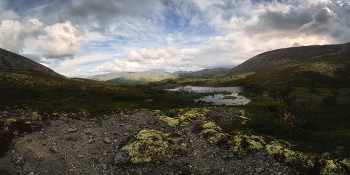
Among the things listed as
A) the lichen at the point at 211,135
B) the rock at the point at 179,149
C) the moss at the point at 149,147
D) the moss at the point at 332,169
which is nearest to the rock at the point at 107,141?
the moss at the point at 149,147

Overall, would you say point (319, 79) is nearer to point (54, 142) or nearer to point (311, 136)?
point (311, 136)

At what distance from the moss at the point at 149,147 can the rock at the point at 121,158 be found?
14.5 inches

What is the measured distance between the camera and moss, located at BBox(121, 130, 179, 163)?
11945mm

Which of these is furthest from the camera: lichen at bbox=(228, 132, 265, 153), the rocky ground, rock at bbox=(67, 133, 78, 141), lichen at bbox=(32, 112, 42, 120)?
lichen at bbox=(32, 112, 42, 120)

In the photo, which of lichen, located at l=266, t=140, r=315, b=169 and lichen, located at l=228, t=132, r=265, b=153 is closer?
lichen, located at l=266, t=140, r=315, b=169

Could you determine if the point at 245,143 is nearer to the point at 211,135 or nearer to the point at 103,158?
the point at 211,135

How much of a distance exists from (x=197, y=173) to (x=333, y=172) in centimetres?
896

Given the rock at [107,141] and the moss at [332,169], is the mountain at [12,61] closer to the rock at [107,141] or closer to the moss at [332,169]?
the rock at [107,141]

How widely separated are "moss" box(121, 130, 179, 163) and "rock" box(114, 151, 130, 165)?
37 centimetres

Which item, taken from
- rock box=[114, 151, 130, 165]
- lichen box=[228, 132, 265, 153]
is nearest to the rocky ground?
rock box=[114, 151, 130, 165]

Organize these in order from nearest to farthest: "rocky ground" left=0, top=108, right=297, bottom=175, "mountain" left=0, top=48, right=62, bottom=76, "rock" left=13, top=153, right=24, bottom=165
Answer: "rock" left=13, top=153, right=24, bottom=165, "rocky ground" left=0, top=108, right=297, bottom=175, "mountain" left=0, top=48, right=62, bottom=76

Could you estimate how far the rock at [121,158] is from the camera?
37.3ft

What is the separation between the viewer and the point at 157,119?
2261 centimetres

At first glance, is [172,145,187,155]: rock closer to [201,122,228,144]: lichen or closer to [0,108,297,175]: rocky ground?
[0,108,297,175]: rocky ground
